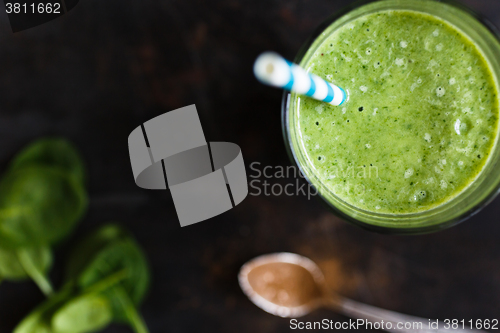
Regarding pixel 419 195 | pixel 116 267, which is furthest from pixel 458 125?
pixel 116 267

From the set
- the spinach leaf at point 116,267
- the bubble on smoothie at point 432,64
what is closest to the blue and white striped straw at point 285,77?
the bubble on smoothie at point 432,64

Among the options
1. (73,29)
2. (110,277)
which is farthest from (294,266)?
(73,29)

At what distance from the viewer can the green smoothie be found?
42.6 inches

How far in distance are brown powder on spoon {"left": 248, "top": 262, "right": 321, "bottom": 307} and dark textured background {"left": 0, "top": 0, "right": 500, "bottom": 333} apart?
0.19ft

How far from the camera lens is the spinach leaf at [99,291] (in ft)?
4.39

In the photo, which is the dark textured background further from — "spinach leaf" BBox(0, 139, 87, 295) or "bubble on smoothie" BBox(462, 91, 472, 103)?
"bubble on smoothie" BBox(462, 91, 472, 103)

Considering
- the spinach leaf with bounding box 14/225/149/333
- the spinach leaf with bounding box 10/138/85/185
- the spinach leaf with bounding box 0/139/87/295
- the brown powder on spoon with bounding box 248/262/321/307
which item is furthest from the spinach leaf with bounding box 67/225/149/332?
the brown powder on spoon with bounding box 248/262/321/307

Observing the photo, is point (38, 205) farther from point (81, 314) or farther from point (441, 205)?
point (441, 205)

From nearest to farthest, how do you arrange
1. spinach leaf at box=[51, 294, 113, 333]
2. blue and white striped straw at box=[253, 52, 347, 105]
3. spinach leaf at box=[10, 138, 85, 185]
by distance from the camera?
blue and white striped straw at box=[253, 52, 347, 105] < spinach leaf at box=[51, 294, 113, 333] < spinach leaf at box=[10, 138, 85, 185]

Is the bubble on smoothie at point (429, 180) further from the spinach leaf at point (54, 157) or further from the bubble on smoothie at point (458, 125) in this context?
the spinach leaf at point (54, 157)

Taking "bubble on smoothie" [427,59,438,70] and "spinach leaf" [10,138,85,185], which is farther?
"spinach leaf" [10,138,85,185]

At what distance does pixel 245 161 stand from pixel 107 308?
67 centimetres

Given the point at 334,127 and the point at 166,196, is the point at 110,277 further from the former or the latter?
the point at 334,127

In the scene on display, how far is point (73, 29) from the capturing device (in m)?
1.48
